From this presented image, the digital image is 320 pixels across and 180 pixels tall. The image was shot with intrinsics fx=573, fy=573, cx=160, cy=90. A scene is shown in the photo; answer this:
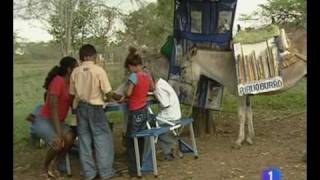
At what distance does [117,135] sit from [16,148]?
5.49 ft

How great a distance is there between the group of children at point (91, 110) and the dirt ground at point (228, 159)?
0.40 m

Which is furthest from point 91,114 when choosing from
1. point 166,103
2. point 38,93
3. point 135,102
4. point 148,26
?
point 148,26

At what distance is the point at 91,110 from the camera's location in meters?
6.73

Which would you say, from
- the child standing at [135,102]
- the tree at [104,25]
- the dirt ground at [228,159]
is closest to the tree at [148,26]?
the tree at [104,25]

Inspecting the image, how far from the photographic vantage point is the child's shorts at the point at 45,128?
6.81 m

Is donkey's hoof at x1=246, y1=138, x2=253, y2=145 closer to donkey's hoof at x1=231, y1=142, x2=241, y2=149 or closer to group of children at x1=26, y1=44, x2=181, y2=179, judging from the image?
donkey's hoof at x1=231, y1=142, x2=241, y2=149

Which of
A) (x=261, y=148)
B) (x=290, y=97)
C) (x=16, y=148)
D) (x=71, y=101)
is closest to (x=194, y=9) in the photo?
(x=261, y=148)

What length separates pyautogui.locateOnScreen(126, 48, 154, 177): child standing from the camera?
6.86 meters

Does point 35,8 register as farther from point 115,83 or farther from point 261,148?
point 261,148

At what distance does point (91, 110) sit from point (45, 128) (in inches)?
24.1

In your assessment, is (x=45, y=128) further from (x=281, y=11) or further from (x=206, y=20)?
(x=281, y=11)

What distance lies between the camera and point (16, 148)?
926 cm

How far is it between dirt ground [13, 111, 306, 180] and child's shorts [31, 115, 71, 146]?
65cm

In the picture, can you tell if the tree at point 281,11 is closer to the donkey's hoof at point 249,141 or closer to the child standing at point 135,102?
the donkey's hoof at point 249,141
